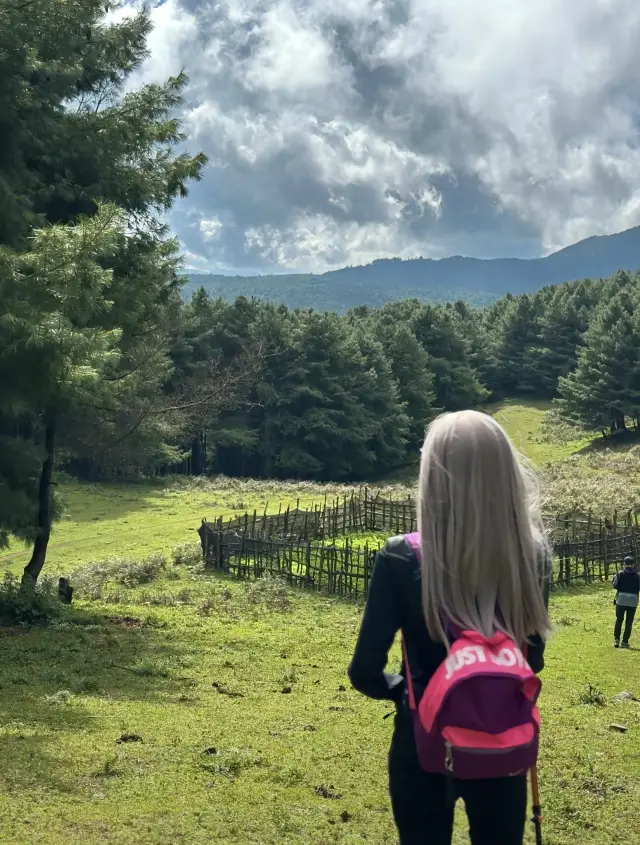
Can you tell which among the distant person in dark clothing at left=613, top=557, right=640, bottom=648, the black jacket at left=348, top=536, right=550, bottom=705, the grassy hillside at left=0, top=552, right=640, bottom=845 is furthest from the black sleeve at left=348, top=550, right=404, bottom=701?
the distant person in dark clothing at left=613, top=557, right=640, bottom=648

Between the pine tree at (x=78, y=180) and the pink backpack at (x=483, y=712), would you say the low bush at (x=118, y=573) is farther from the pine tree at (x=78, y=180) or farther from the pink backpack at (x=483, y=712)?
the pink backpack at (x=483, y=712)

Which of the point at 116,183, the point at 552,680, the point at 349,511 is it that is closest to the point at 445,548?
the point at 552,680

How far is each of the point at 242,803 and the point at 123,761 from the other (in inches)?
46.6

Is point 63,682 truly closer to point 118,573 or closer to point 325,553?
point 118,573

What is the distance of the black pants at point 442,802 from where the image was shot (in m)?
2.37

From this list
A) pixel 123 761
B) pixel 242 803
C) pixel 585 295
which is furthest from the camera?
pixel 585 295

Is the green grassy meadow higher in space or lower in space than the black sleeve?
lower

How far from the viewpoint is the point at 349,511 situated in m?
29.5

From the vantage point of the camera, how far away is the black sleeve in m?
2.52

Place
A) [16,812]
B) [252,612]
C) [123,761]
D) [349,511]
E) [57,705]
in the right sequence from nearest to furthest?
[16,812]
[123,761]
[57,705]
[252,612]
[349,511]

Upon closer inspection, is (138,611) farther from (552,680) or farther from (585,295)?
(585,295)

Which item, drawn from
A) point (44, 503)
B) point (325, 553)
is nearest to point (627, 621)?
point (325, 553)

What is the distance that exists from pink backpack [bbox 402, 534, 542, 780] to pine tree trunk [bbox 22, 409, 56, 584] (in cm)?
1168

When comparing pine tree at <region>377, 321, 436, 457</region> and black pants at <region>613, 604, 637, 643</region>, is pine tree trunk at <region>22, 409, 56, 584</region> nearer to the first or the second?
black pants at <region>613, 604, 637, 643</region>
